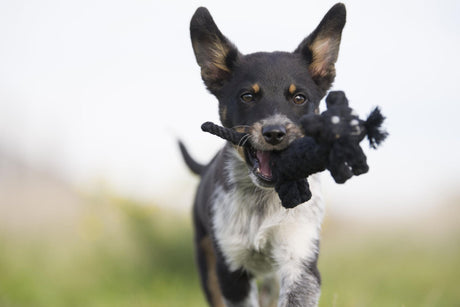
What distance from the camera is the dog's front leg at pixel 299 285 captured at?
13.2 feet

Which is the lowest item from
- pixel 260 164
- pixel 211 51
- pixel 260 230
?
pixel 260 230

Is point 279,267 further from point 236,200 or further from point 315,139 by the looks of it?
point 315,139

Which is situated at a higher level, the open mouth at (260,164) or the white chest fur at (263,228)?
the open mouth at (260,164)

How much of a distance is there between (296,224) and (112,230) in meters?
5.11

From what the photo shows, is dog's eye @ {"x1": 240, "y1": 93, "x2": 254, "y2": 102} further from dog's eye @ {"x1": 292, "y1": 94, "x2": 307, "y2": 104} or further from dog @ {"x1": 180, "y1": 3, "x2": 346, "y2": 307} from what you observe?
dog's eye @ {"x1": 292, "y1": 94, "x2": 307, "y2": 104}

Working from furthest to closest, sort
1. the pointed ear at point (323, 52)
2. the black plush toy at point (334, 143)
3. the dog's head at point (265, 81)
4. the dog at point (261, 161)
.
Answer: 1. the pointed ear at point (323, 52)
2. the dog at point (261, 161)
3. the dog's head at point (265, 81)
4. the black plush toy at point (334, 143)

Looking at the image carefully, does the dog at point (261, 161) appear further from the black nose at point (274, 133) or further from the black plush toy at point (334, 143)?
the black plush toy at point (334, 143)

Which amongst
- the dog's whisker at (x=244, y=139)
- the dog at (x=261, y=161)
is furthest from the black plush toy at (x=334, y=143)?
the dog's whisker at (x=244, y=139)

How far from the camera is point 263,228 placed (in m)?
4.36

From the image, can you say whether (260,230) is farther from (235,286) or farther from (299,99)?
(299,99)

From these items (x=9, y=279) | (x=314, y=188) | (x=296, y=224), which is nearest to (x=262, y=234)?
(x=296, y=224)

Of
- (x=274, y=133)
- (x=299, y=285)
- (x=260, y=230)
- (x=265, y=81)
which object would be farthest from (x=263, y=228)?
(x=265, y=81)

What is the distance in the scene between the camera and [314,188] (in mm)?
4465

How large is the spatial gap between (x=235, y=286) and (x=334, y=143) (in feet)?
6.31
